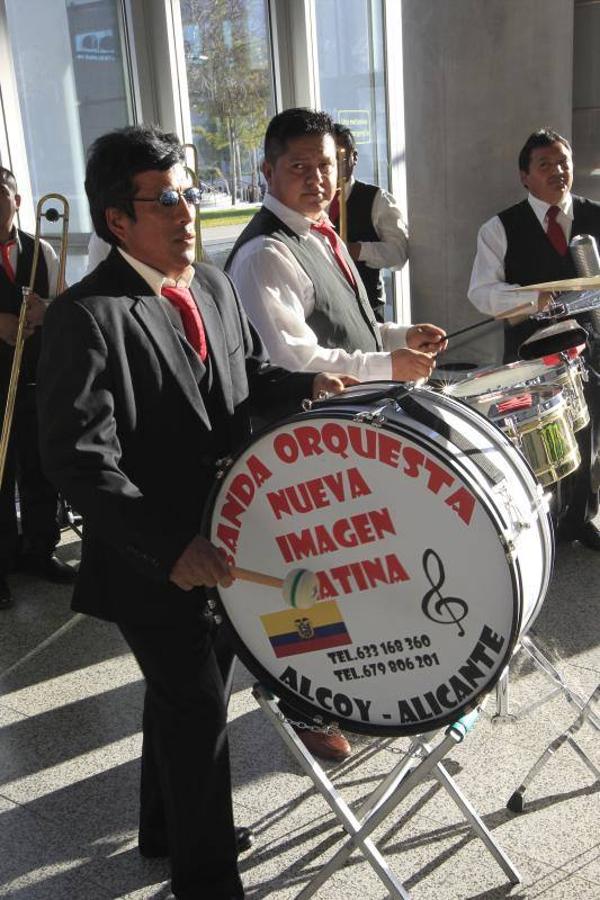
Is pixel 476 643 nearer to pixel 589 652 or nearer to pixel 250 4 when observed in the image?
pixel 589 652

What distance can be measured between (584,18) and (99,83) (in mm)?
2591

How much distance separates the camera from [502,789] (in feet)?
8.71

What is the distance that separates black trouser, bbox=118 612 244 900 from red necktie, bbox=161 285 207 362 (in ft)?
1.81

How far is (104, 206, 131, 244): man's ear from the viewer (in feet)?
6.70

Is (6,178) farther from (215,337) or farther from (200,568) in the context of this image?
(200,568)

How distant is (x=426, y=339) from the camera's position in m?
2.76

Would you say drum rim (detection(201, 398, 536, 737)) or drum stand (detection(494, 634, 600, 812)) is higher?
drum rim (detection(201, 398, 536, 737))

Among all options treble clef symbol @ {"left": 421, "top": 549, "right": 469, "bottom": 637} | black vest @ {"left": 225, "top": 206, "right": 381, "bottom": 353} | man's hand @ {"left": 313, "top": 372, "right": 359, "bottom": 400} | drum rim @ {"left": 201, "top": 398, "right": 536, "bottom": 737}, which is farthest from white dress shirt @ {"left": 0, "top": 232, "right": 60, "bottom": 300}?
treble clef symbol @ {"left": 421, "top": 549, "right": 469, "bottom": 637}

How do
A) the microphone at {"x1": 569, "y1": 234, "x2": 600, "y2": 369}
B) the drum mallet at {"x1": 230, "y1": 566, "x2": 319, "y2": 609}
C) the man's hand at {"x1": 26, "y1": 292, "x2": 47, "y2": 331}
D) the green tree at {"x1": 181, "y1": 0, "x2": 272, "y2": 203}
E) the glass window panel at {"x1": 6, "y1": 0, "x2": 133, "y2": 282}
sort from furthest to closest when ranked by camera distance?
the green tree at {"x1": 181, "y1": 0, "x2": 272, "y2": 203} < the glass window panel at {"x1": 6, "y1": 0, "x2": 133, "y2": 282} < the man's hand at {"x1": 26, "y1": 292, "x2": 47, "y2": 331} < the microphone at {"x1": 569, "y1": 234, "x2": 600, "y2": 369} < the drum mallet at {"x1": 230, "y1": 566, "x2": 319, "y2": 609}

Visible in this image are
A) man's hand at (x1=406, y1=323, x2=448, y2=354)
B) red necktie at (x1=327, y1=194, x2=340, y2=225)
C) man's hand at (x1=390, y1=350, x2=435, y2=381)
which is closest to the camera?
man's hand at (x1=390, y1=350, x2=435, y2=381)

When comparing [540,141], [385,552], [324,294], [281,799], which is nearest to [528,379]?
[324,294]

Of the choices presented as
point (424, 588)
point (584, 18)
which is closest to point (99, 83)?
point (584, 18)

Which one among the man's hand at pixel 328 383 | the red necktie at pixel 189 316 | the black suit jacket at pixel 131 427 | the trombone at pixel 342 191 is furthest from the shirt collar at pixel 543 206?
the red necktie at pixel 189 316

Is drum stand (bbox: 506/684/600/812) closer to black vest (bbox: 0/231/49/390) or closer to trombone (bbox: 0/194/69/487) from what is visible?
trombone (bbox: 0/194/69/487)
